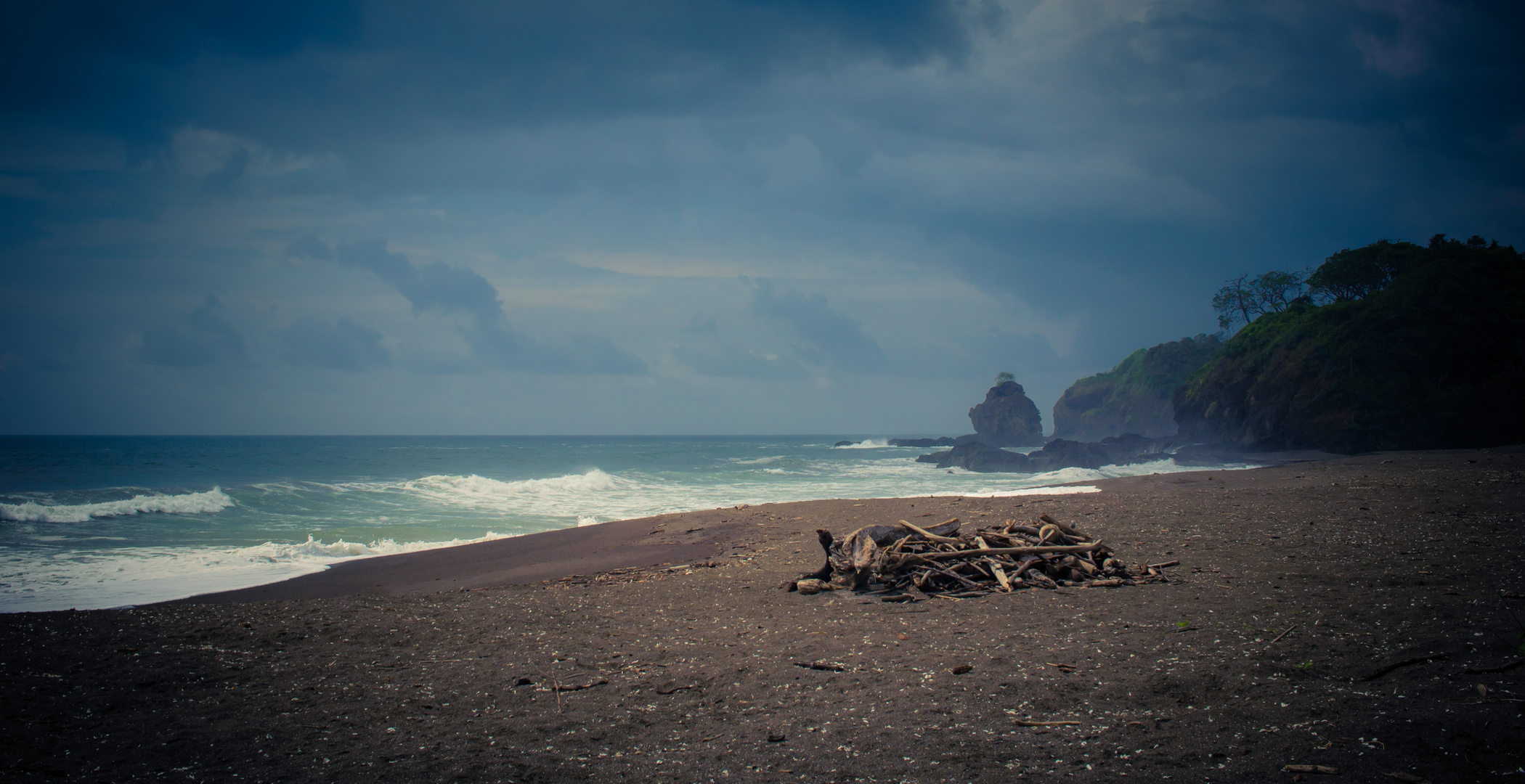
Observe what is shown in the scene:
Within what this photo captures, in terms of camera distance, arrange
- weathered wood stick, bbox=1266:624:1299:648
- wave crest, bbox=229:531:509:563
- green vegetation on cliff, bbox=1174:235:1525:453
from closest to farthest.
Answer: weathered wood stick, bbox=1266:624:1299:648
wave crest, bbox=229:531:509:563
green vegetation on cliff, bbox=1174:235:1525:453

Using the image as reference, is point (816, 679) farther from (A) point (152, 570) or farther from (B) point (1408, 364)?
(B) point (1408, 364)

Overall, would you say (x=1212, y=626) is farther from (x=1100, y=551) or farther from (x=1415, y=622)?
(x=1100, y=551)

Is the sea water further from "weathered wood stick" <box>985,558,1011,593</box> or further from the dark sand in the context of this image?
"weathered wood stick" <box>985,558,1011,593</box>

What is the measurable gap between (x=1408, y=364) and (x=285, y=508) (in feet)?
174

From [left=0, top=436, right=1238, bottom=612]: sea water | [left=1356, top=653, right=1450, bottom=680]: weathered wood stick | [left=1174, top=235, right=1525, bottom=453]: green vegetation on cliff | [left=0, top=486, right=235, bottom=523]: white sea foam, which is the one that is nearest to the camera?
[left=1356, top=653, right=1450, bottom=680]: weathered wood stick

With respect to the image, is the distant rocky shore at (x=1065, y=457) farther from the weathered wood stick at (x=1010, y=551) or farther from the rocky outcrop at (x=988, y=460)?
the weathered wood stick at (x=1010, y=551)

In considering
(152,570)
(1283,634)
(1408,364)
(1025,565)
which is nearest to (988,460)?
(1408,364)

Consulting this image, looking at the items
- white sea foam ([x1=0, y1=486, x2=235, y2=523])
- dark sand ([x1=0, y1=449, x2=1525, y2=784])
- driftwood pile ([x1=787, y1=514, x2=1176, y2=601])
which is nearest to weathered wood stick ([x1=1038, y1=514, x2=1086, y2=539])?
driftwood pile ([x1=787, y1=514, x2=1176, y2=601])

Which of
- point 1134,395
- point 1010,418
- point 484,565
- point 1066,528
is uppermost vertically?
point 1134,395

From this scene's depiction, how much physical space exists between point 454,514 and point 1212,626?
22.1m

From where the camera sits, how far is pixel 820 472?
44844mm

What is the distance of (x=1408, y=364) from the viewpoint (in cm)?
3403

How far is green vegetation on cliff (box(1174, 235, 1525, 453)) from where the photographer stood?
104 ft

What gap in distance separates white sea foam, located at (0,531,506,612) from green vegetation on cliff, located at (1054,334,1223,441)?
294ft
